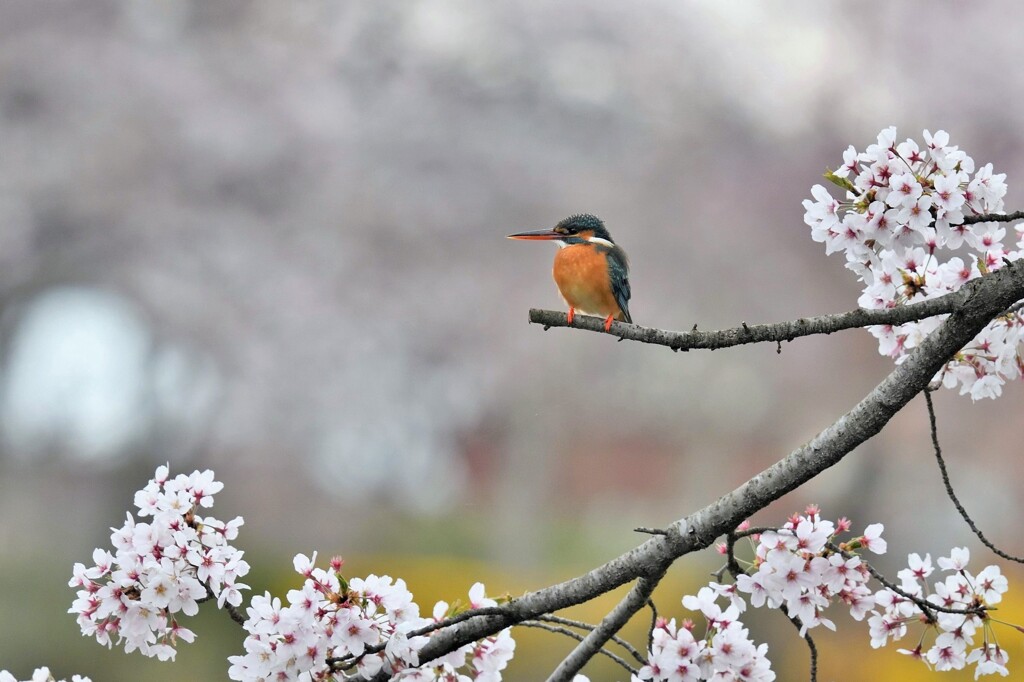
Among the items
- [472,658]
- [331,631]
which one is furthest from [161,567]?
[472,658]

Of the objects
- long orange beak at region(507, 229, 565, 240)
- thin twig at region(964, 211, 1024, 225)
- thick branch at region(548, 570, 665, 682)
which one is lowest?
thick branch at region(548, 570, 665, 682)

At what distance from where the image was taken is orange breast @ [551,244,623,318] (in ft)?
6.14

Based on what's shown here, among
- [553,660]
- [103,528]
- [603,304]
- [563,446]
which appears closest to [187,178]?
[103,528]

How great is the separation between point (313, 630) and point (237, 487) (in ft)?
21.3

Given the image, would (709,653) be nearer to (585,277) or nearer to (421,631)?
(421,631)

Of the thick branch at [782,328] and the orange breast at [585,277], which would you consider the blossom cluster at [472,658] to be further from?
the orange breast at [585,277]

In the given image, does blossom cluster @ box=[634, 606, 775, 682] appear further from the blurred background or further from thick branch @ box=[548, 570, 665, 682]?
the blurred background

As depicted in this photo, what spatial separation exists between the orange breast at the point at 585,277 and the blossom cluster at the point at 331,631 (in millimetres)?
894

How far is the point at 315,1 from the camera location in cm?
686

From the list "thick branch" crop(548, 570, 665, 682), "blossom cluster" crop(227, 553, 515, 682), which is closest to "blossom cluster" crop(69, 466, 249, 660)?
"blossom cluster" crop(227, 553, 515, 682)

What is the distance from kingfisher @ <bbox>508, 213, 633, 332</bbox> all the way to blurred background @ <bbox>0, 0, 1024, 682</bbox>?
13.1 feet

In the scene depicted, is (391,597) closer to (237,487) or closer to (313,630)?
(313,630)

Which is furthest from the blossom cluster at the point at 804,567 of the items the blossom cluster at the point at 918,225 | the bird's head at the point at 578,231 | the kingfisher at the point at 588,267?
the bird's head at the point at 578,231

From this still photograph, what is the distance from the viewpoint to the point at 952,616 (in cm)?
124
